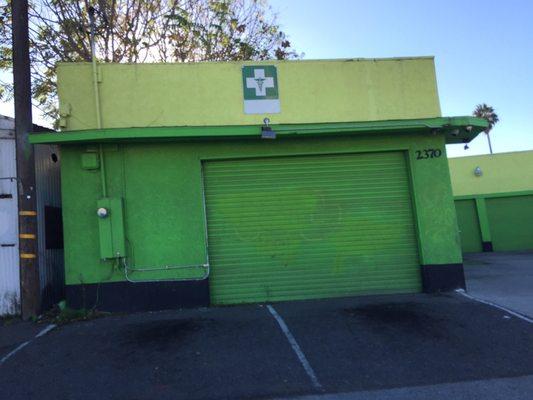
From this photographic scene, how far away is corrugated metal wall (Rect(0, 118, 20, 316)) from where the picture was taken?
8.43 metres

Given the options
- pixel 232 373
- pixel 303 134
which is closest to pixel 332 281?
pixel 303 134

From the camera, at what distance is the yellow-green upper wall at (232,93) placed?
353 inches

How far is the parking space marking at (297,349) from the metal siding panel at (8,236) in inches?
177

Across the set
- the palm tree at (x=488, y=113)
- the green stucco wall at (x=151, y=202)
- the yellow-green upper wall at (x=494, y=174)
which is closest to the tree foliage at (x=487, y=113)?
the palm tree at (x=488, y=113)

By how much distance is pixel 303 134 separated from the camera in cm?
877

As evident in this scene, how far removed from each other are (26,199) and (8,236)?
3.02 feet

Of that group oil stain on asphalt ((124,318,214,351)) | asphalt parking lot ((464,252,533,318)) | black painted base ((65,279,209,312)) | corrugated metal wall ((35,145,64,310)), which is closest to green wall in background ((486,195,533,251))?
asphalt parking lot ((464,252,533,318))

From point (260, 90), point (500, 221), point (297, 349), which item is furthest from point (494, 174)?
point (297, 349)

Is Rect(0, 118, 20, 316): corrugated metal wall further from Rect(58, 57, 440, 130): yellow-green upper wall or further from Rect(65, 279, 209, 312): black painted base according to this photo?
Rect(58, 57, 440, 130): yellow-green upper wall

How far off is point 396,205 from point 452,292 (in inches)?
76.2

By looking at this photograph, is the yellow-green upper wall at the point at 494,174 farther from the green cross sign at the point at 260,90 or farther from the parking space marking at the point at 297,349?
the parking space marking at the point at 297,349

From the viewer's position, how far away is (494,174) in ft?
74.6

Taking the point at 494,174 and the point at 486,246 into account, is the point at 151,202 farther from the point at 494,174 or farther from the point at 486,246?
the point at 494,174

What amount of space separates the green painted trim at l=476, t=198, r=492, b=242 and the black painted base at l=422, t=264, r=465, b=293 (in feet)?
45.5
